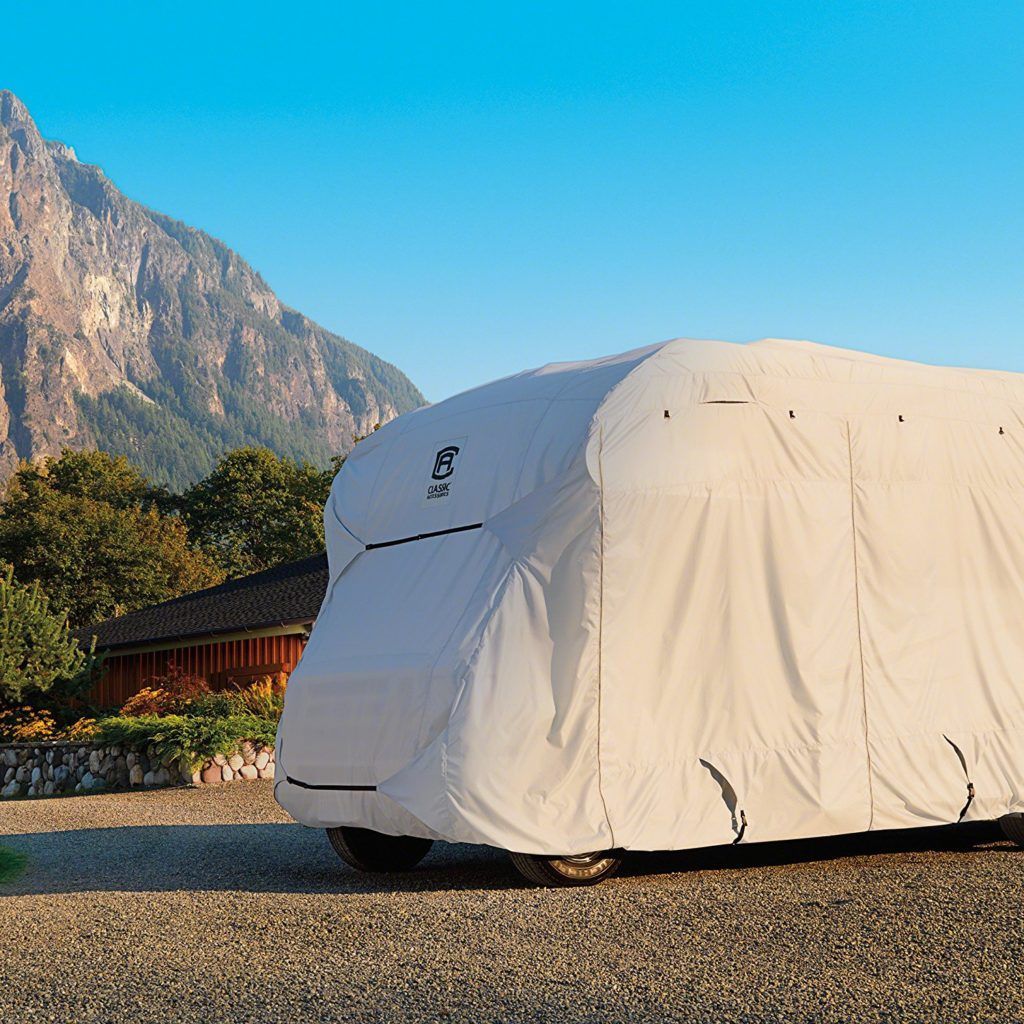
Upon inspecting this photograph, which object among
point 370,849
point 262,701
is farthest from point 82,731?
point 370,849

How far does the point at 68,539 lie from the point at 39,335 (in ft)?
464

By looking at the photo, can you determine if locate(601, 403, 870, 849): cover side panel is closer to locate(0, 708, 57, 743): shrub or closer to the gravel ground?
the gravel ground

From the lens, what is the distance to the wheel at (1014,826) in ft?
25.9

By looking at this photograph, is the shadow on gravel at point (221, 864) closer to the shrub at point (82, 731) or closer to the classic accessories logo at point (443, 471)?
the classic accessories logo at point (443, 471)

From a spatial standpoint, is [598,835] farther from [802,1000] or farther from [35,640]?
[35,640]

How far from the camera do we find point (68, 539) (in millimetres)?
42031

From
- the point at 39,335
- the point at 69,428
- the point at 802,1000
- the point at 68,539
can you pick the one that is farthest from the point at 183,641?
the point at 39,335

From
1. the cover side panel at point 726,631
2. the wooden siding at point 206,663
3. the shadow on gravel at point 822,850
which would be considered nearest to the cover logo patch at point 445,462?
the cover side panel at point 726,631

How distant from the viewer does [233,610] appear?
2252 centimetres

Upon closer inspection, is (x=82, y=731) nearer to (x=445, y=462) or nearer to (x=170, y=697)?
(x=170, y=697)

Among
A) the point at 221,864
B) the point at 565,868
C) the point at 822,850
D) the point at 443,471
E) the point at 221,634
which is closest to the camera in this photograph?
the point at 565,868

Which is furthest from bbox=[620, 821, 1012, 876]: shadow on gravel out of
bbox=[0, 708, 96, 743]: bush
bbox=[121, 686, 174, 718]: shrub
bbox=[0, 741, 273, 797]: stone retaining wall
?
bbox=[0, 708, 96, 743]: bush

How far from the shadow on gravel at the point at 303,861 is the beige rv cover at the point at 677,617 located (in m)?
0.62

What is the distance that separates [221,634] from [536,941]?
16.7m
